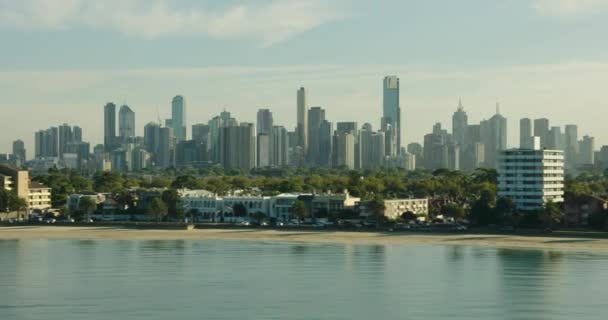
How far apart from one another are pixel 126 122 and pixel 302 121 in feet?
120

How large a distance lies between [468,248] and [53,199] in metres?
29.8

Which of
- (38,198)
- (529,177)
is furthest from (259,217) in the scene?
(38,198)

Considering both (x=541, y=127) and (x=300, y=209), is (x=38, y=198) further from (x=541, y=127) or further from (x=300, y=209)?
(x=541, y=127)

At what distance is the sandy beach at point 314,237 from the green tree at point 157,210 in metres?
2.71

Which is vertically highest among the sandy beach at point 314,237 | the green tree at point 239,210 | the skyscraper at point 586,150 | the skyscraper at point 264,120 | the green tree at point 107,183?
the skyscraper at point 264,120

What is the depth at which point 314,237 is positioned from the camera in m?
43.7

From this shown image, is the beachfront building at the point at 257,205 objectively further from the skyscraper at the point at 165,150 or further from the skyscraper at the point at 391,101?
the skyscraper at the point at 391,101

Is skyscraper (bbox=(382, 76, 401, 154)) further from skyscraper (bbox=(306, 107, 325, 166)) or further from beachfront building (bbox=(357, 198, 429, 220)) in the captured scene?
beachfront building (bbox=(357, 198, 429, 220))

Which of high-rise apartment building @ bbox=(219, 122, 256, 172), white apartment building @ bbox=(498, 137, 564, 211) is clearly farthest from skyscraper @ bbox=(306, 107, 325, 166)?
white apartment building @ bbox=(498, 137, 564, 211)

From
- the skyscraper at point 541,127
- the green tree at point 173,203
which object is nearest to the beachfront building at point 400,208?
the green tree at point 173,203

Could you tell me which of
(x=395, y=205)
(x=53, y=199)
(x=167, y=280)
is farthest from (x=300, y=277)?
(x=53, y=199)

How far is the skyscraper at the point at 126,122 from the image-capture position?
602 ft

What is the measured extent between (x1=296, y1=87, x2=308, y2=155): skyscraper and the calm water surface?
375 ft

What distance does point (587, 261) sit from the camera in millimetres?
33969
